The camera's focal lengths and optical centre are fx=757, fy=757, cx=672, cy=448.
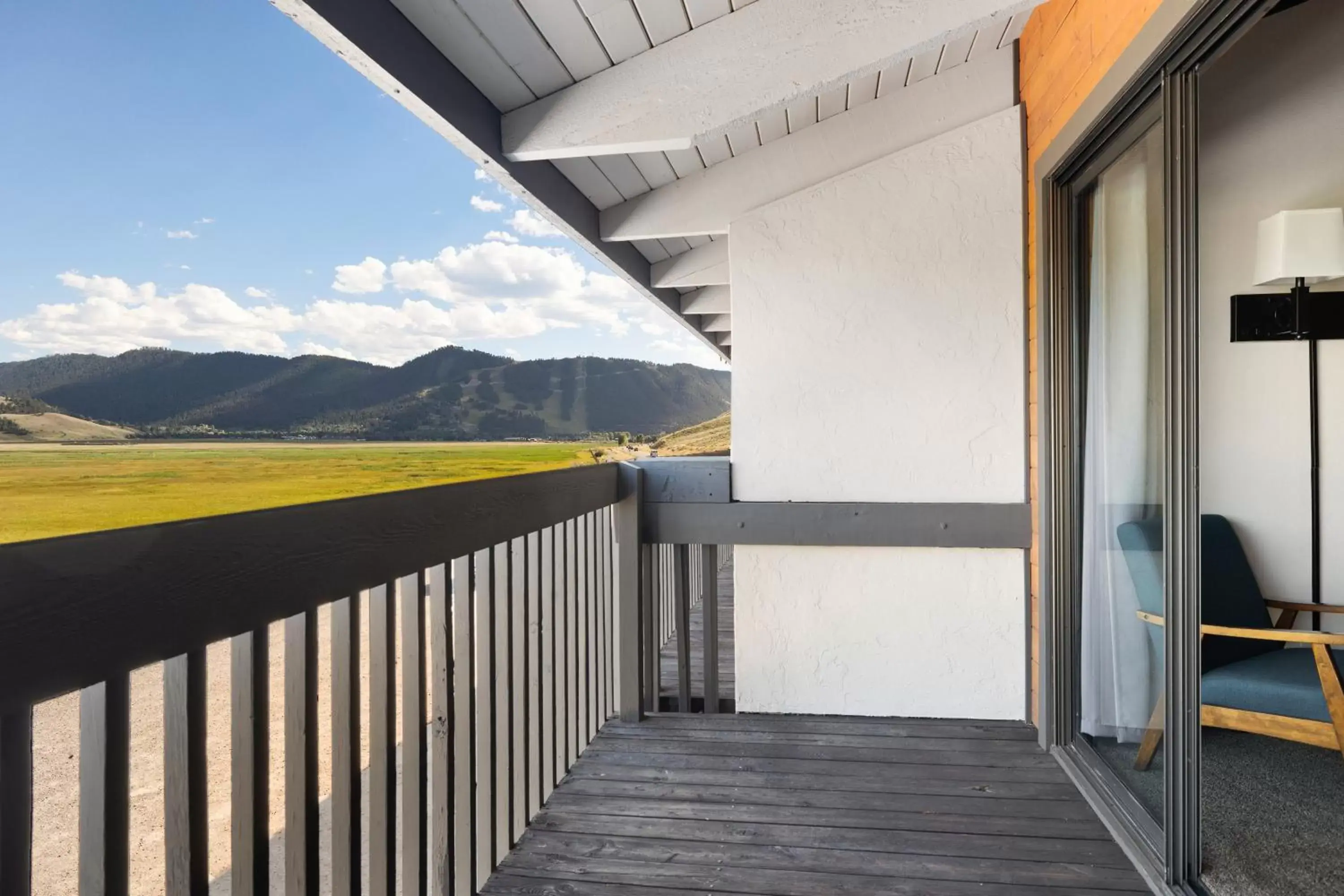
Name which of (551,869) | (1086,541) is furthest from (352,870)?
(1086,541)

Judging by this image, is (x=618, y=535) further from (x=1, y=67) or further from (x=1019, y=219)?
(x=1, y=67)

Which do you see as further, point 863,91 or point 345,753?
point 863,91

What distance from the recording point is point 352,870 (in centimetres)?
126

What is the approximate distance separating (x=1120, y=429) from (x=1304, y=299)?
800 mm

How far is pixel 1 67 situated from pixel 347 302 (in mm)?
1818

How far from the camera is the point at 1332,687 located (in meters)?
1.77

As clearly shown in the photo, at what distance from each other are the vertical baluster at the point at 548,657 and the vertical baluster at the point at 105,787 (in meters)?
1.37

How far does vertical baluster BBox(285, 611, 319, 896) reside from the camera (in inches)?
45.0

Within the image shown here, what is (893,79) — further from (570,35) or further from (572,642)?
(572,642)

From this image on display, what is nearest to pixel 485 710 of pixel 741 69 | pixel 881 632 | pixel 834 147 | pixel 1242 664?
pixel 881 632

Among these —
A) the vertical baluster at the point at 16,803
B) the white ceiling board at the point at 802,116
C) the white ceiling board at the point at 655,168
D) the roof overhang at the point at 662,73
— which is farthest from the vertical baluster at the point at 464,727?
the white ceiling board at the point at 802,116

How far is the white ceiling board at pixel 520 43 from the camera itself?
1.66 metres

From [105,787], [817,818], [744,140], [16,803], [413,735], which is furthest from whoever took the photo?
[744,140]

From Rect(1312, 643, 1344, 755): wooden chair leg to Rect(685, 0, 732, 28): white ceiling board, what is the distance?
2105 mm
